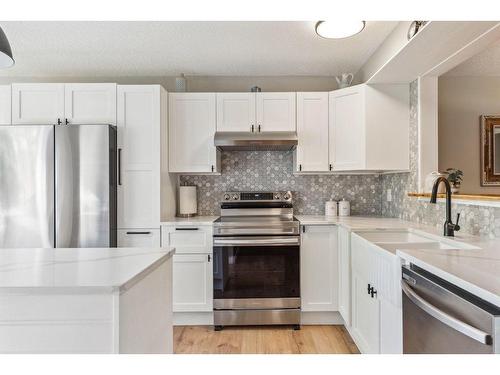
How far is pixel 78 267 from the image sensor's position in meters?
1.14

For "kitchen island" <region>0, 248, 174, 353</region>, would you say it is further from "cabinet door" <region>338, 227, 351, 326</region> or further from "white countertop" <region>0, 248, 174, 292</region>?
"cabinet door" <region>338, 227, 351, 326</region>

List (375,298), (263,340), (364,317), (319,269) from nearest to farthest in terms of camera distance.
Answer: (375,298), (364,317), (263,340), (319,269)

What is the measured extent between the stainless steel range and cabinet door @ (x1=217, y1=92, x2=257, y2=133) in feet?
3.08

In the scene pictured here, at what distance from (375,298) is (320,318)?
1.07m

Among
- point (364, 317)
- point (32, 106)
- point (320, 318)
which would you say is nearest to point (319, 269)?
point (320, 318)

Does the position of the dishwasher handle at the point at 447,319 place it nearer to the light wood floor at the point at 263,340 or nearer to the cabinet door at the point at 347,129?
the light wood floor at the point at 263,340

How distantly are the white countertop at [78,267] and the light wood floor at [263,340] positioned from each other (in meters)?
1.29

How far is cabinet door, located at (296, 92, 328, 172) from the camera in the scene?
302 cm

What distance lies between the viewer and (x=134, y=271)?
42.7 inches

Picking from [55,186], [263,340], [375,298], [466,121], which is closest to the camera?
[375,298]

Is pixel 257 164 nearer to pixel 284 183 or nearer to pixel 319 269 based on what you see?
pixel 284 183
